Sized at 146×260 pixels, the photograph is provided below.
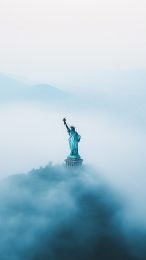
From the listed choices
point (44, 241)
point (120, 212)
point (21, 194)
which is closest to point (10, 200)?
point (21, 194)

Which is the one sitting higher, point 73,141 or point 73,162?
point 73,141

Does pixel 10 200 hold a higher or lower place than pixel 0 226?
higher

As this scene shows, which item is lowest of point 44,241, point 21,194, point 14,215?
point 44,241

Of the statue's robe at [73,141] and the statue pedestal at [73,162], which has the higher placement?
the statue's robe at [73,141]

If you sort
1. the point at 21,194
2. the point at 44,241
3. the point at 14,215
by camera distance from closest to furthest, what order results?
1. the point at 44,241
2. the point at 14,215
3. the point at 21,194

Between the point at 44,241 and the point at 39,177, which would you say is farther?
the point at 39,177

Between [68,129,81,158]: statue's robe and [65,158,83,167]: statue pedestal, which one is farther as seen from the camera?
[65,158,83,167]: statue pedestal

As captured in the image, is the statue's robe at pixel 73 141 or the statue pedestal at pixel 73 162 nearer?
the statue's robe at pixel 73 141

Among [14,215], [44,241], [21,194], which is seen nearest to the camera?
[44,241]

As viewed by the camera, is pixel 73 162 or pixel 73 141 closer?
pixel 73 141

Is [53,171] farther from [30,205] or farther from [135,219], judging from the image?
[135,219]

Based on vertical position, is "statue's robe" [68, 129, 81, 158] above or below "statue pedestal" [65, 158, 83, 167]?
above
